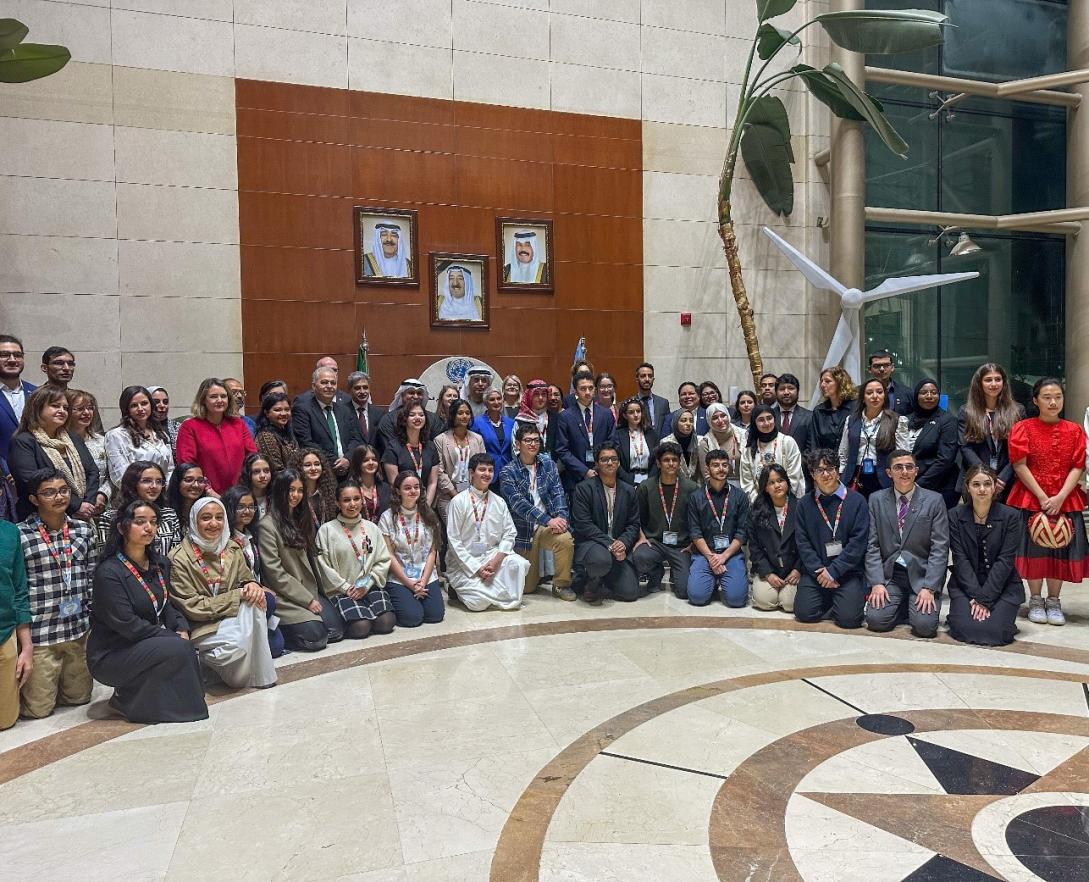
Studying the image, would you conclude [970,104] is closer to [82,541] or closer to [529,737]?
[529,737]

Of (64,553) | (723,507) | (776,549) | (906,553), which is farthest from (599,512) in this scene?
(64,553)

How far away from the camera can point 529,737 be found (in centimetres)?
402

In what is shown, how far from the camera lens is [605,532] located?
7.01 metres

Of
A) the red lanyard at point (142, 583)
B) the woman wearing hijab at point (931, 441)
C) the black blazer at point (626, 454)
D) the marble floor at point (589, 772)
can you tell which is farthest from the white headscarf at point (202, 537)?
the woman wearing hijab at point (931, 441)

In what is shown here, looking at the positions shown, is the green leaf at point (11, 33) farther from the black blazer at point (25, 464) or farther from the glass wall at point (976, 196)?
the glass wall at point (976, 196)

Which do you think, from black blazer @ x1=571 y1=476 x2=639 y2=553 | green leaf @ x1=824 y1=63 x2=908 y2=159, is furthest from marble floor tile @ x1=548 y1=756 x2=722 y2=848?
green leaf @ x1=824 y1=63 x2=908 y2=159

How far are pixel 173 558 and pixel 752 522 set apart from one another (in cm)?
447

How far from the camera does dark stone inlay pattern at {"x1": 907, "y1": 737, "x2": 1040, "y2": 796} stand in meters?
3.39

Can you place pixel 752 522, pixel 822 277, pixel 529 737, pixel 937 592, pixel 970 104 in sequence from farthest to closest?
pixel 970 104 → pixel 822 277 → pixel 752 522 → pixel 937 592 → pixel 529 737

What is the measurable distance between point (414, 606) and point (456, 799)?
9.26 feet

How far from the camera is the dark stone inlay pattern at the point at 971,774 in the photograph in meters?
3.39

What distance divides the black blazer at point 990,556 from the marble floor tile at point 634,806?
3195 mm

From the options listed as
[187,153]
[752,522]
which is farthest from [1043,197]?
[187,153]

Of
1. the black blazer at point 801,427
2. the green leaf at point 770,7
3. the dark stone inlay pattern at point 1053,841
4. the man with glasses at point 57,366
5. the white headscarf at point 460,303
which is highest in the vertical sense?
the green leaf at point 770,7
